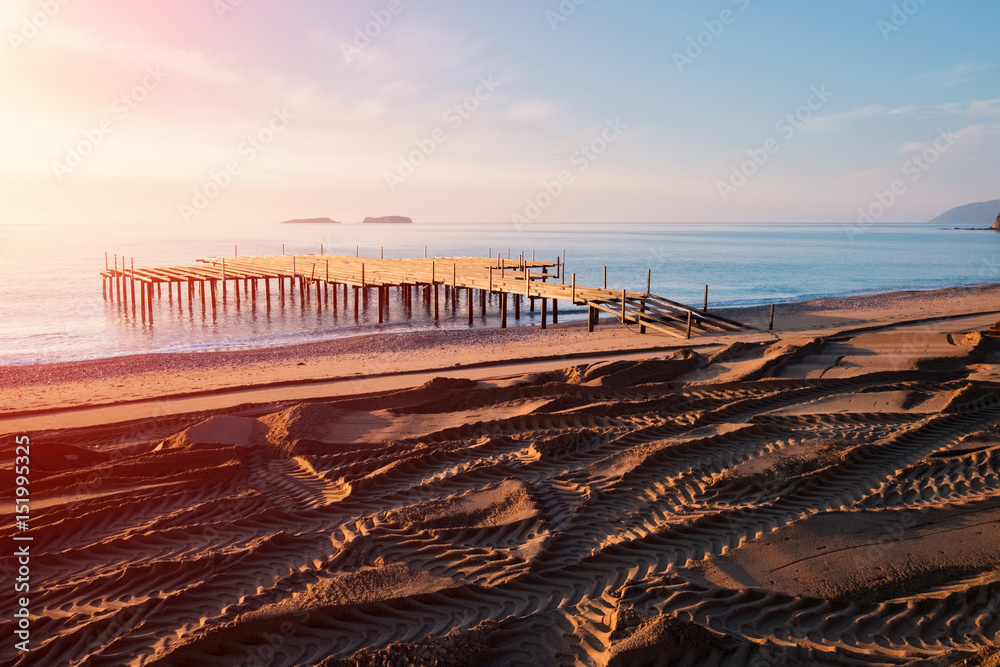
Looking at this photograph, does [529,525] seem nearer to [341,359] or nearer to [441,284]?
[341,359]

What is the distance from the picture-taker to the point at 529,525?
5680 mm

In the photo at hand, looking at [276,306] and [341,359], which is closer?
[341,359]

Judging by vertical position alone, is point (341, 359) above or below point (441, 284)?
below

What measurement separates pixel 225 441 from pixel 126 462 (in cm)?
114

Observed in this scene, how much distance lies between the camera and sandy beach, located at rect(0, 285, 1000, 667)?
4043mm

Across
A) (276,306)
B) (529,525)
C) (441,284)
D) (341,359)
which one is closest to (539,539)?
(529,525)

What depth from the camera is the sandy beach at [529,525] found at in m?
4.04

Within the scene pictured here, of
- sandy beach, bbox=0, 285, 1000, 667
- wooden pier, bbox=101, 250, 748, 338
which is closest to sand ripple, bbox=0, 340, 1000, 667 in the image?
sandy beach, bbox=0, 285, 1000, 667

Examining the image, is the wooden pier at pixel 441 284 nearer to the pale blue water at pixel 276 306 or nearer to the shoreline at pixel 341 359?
the shoreline at pixel 341 359

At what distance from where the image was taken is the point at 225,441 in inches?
321

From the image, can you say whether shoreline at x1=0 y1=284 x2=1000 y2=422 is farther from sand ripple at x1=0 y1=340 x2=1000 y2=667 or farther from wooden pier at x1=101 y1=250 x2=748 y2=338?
sand ripple at x1=0 y1=340 x2=1000 y2=667

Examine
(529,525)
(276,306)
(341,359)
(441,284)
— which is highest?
(529,525)

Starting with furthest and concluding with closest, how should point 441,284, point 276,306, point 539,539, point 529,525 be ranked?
point 276,306 → point 441,284 → point 529,525 → point 539,539

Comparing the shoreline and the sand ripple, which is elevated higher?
the sand ripple
